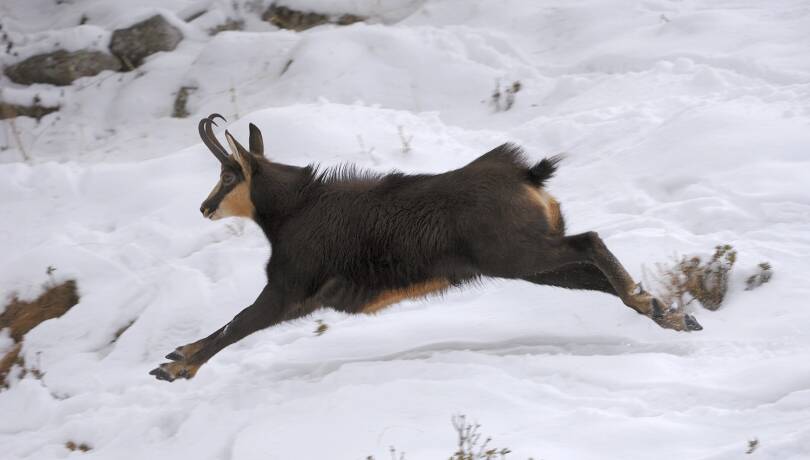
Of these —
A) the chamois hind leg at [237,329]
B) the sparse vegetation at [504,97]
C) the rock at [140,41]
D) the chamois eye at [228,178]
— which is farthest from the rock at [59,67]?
the chamois hind leg at [237,329]

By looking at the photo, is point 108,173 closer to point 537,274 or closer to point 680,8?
point 537,274

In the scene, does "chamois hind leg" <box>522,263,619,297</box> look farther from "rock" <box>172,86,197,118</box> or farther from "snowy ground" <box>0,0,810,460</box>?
"rock" <box>172,86,197,118</box>

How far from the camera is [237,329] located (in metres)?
5.51

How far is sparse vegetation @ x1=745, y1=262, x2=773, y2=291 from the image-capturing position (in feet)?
16.8

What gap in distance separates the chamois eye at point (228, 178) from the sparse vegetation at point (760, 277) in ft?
11.2

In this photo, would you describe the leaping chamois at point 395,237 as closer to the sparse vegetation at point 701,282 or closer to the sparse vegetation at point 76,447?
the sparse vegetation at point 701,282

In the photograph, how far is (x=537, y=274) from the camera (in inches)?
209

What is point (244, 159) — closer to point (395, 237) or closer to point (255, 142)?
point (255, 142)

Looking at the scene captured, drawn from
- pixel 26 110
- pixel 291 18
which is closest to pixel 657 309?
pixel 291 18

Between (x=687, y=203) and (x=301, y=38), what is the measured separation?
Answer: 639 centimetres

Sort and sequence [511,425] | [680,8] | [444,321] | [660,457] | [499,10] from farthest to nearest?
[499,10], [680,8], [444,321], [511,425], [660,457]

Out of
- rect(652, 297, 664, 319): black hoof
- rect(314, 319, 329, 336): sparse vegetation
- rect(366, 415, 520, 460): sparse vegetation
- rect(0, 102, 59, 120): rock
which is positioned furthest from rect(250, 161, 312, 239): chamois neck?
rect(0, 102, 59, 120): rock

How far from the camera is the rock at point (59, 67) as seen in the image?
39.0 feet

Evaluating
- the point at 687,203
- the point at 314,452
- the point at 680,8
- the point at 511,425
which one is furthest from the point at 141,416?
the point at 680,8
